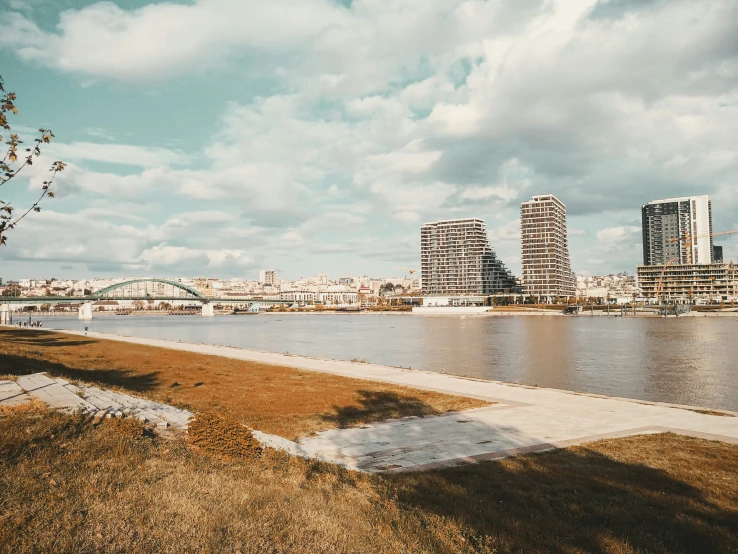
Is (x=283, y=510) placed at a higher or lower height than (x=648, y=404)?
higher

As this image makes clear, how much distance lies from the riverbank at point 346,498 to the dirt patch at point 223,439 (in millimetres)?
201

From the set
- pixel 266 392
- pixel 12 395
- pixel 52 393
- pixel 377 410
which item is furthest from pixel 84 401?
pixel 266 392

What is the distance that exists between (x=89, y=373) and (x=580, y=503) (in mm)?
21783

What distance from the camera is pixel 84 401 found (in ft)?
38.9

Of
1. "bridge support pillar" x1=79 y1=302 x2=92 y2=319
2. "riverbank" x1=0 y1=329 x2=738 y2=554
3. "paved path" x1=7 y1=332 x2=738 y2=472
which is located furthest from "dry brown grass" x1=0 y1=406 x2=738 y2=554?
"bridge support pillar" x1=79 y1=302 x2=92 y2=319

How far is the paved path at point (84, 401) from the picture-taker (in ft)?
36.0

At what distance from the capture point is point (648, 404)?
62.4 feet

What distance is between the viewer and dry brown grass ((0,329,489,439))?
51.4ft

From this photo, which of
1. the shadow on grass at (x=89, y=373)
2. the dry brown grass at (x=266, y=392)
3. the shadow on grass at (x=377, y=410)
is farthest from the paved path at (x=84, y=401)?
the shadow on grass at (x=377, y=410)

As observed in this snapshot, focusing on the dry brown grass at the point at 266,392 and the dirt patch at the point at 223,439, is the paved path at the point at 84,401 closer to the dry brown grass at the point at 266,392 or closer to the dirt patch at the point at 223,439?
the dirt patch at the point at 223,439

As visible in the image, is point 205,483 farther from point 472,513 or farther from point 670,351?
point 670,351

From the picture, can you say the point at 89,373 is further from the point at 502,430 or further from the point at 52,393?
the point at 502,430

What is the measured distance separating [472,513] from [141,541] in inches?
174

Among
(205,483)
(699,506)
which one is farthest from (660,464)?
(205,483)
